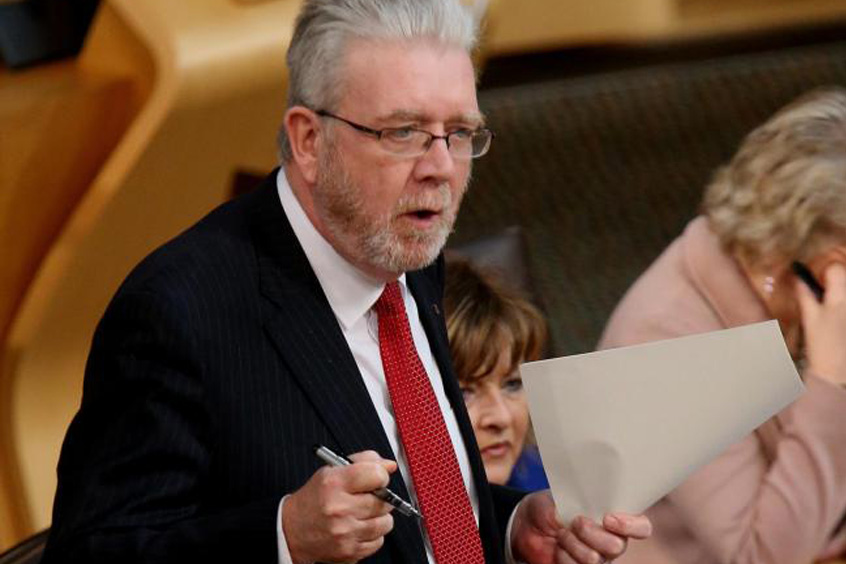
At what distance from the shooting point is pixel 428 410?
143 cm

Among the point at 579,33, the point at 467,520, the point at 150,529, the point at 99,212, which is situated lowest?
the point at 579,33

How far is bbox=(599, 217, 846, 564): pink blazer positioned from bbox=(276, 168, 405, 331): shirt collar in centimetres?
81

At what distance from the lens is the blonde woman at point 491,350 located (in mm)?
2096

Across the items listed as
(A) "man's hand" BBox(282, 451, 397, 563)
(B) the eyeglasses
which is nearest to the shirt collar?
(B) the eyeglasses

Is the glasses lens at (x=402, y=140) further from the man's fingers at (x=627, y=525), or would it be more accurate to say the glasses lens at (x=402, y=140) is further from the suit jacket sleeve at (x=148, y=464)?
the man's fingers at (x=627, y=525)

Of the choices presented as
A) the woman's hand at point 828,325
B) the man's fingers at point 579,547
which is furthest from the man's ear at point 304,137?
the woman's hand at point 828,325

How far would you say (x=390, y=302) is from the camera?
146 cm

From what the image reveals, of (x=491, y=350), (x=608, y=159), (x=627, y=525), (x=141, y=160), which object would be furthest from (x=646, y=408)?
(x=608, y=159)

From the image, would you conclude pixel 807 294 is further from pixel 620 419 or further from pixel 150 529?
pixel 150 529

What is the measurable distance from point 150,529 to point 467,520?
323 millimetres

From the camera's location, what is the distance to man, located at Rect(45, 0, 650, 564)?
1229mm

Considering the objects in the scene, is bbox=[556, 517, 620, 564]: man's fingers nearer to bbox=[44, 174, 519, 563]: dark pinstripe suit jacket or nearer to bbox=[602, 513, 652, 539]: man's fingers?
bbox=[602, 513, 652, 539]: man's fingers

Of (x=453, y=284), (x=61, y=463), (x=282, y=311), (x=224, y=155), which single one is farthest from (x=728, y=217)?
(x=61, y=463)

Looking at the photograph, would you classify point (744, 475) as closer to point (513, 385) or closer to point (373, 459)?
point (513, 385)
